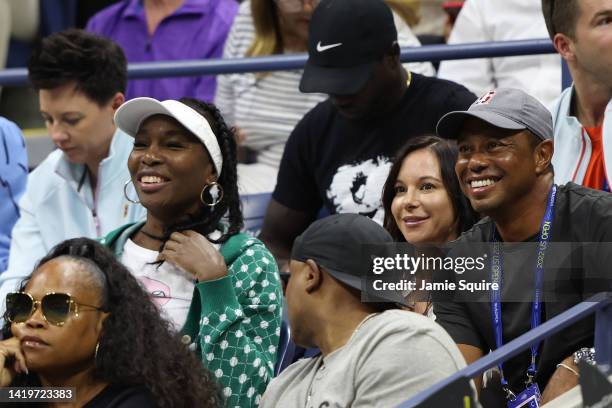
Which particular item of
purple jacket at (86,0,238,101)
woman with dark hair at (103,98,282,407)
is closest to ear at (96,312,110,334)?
woman with dark hair at (103,98,282,407)

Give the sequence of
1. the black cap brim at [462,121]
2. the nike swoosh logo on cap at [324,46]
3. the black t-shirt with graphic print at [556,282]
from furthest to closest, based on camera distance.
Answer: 1. the nike swoosh logo on cap at [324,46]
2. the black cap brim at [462,121]
3. the black t-shirt with graphic print at [556,282]

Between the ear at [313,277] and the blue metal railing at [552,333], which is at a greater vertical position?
the ear at [313,277]

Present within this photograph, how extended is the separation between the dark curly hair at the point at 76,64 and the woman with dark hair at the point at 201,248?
0.83 m

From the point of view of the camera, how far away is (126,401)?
156 inches

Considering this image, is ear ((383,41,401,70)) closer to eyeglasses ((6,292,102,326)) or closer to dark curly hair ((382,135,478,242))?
dark curly hair ((382,135,478,242))

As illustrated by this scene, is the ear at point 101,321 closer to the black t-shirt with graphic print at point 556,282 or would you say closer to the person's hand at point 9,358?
the person's hand at point 9,358

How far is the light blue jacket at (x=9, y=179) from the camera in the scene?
20.6 feet

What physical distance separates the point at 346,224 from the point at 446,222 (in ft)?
3.56

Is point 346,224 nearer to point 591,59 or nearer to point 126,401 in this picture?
point 126,401

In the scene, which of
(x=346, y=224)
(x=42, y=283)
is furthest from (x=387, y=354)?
(x=42, y=283)

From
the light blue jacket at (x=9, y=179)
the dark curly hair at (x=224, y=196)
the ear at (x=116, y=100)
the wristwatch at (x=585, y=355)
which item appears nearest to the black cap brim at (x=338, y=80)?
the dark curly hair at (x=224, y=196)

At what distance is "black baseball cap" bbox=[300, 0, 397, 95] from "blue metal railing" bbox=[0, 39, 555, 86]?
20.4 inches

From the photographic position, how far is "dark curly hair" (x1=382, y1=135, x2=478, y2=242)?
4891mm

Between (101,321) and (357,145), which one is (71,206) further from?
(101,321)
